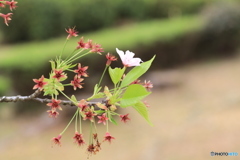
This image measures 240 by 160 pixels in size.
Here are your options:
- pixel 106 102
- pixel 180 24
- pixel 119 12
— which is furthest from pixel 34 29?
pixel 106 102

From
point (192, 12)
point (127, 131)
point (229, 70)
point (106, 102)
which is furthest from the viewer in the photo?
point (192, 12)

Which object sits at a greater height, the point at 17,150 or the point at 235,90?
the point at 235,90

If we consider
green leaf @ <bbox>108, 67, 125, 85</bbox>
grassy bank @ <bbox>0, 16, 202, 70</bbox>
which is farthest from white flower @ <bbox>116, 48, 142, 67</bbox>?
A: grassy bank @ <bbox>0, 16, 202, 70</bbox>

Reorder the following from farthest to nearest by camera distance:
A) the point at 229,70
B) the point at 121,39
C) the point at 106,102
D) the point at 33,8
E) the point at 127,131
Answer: the point at 33,8 < the point at 229,70 < the point at 121,39 < the point at 127,131 < the point at 106,102

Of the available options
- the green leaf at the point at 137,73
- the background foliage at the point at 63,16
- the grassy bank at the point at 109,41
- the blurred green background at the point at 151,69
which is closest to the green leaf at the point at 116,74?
the green leaf at the point at 137,73

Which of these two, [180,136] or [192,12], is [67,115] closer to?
[180,136]

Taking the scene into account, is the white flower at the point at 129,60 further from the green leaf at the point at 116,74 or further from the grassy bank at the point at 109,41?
the grassy bank at the point at 109,41

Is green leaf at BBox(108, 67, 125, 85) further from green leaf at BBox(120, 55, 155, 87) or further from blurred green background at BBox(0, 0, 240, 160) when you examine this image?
blurred green background at BBox(0, 0, 240, 160)
